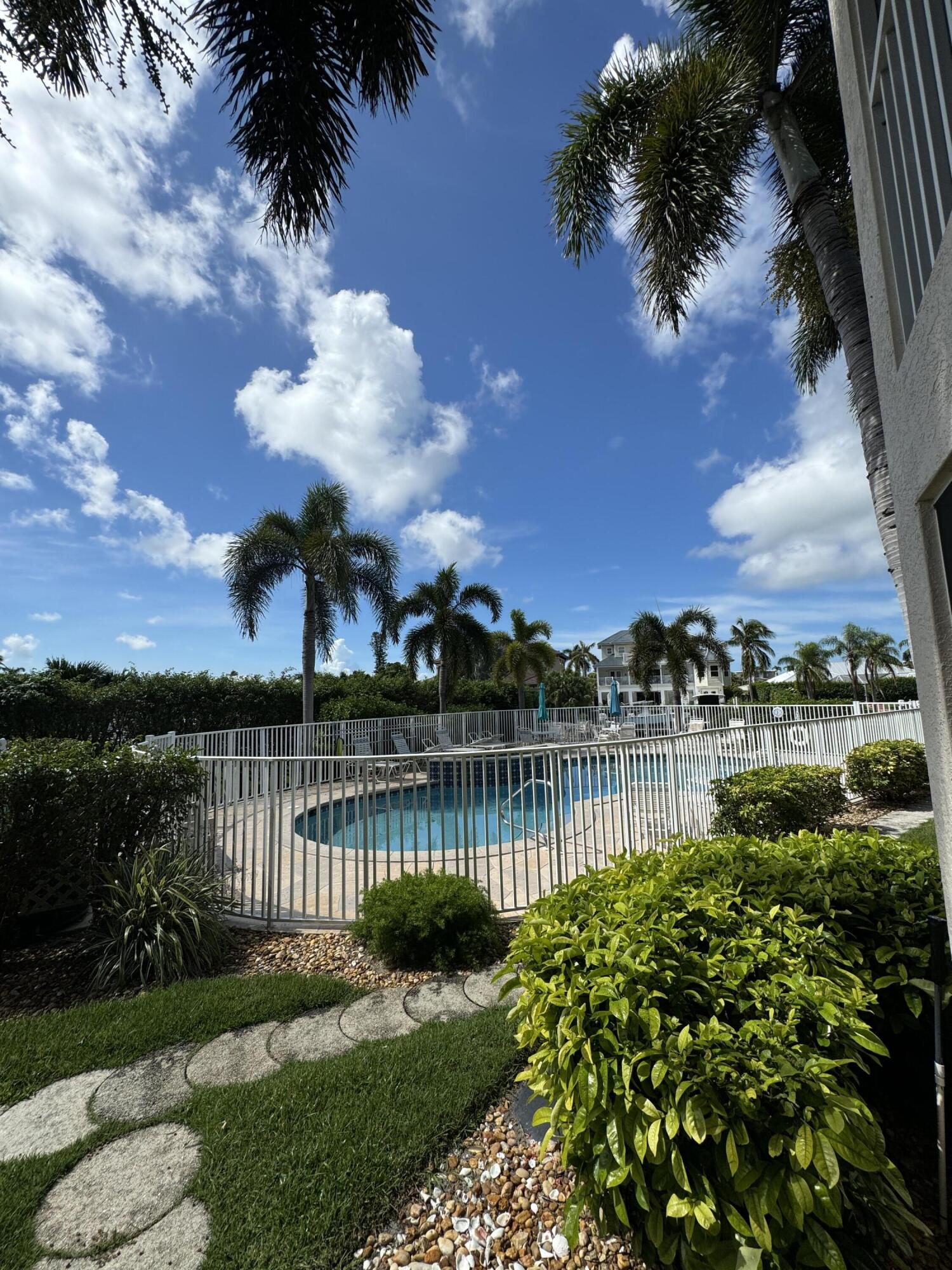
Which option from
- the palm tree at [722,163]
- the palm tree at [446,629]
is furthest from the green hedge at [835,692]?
the palm tree at [722,163]

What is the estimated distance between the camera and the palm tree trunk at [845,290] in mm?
3484

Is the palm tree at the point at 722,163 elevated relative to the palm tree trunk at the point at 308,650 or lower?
elevated

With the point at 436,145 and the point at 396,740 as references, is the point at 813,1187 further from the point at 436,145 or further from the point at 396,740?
the point at 396,740

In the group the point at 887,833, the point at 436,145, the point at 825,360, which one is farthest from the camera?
the point at 825,360

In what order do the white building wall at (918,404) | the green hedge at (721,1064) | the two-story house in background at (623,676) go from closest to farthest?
1. the green hedge at (721,1064)
2. the white building wall at (918,404)
3. the two-story house in background at (623,676)

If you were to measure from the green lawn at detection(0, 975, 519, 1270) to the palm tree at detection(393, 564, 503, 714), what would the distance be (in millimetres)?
17894

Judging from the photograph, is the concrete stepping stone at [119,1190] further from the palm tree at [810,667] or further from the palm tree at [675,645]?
the palm tree at [810,667]

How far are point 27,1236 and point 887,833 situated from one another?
809 centimetres

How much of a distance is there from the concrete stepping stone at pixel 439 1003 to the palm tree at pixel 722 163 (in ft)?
13.3

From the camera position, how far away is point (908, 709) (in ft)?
35.9

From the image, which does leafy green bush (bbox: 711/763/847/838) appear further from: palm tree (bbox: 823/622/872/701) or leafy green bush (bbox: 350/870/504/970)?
palm tree (bbox: 823/622/872/701)

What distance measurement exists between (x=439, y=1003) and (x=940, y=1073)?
2.52 meters

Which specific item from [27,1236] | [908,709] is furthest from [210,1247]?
[908,709]

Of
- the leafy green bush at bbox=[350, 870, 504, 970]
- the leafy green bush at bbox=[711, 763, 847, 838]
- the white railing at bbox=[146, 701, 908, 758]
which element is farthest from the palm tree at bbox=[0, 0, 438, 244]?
the white railing at bbox=[146, 701, 908, 758]
